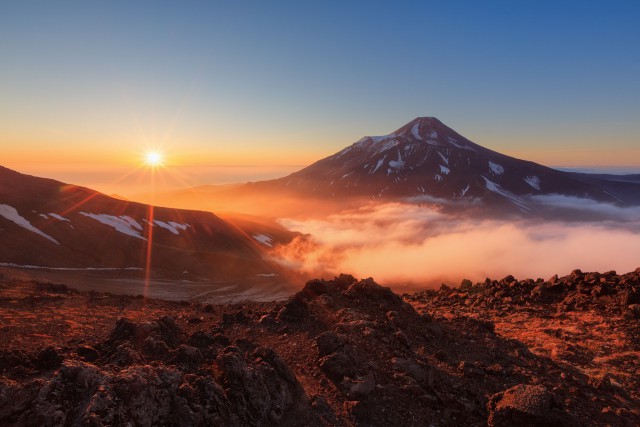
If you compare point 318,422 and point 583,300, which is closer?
point 318,422

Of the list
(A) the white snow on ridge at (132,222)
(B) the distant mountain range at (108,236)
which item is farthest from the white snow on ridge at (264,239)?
(A) the white snow on ridge at (132,222)

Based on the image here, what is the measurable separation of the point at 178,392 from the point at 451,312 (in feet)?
50.3

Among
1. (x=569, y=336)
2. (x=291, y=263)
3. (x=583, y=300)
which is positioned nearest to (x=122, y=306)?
(x=569, y=336)

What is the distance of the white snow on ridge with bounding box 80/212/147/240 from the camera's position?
218ft

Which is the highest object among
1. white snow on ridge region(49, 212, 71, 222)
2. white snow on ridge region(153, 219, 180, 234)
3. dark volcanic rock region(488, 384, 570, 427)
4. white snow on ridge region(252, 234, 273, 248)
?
white snow on ridge region(49, 212, 71, 222)

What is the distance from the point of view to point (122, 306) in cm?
1920

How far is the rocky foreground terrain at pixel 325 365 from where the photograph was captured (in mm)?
6367

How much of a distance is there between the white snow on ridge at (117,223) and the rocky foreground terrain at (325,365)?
5370 cm

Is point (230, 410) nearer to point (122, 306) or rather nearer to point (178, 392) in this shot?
point (178, 392)

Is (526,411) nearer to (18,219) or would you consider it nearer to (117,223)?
(18,219)

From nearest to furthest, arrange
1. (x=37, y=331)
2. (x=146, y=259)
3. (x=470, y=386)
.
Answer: (x=470, y=386)
(x=37, y=331)
(x=146, y=259)

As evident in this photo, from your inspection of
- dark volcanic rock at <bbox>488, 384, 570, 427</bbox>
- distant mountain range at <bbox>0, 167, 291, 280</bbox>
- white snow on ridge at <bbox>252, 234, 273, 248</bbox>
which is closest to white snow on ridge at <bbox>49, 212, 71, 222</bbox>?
distant mountain range at <bbox>0, 167, 291, 280</bbox>

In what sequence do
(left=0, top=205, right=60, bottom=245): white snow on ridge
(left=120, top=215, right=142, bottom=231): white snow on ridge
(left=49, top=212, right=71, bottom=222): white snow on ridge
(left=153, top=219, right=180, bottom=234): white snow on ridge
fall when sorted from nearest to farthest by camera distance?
(left=0, top=205, right=60, bottom=245): white snow on ridge < (left=49, top=212, right=71, bottom=222): white snow on ridge < (left=120, top=215, right=142, bottom=231): white snow on ridge < (left=153, top=219, right=180, bottom=234): white snow on ridge

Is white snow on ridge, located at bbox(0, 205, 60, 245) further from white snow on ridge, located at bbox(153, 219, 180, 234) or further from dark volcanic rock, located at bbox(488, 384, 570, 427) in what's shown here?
dark volcanic rock, located at bbox(488, 384, 570, 427)
